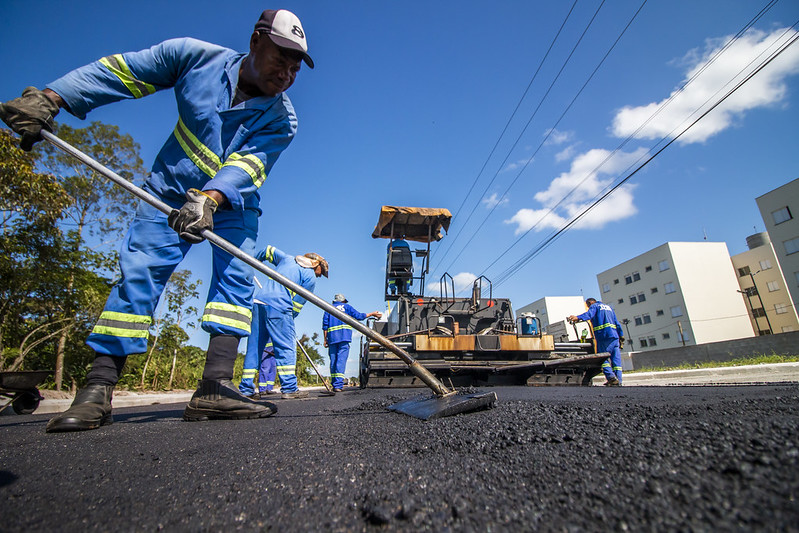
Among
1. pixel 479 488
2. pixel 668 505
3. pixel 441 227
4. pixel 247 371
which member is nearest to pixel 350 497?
pixel 479 488

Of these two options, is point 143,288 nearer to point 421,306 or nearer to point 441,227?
point 421,306

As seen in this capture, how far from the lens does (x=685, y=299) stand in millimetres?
34031

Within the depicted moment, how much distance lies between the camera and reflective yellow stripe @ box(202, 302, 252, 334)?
2.33 meters

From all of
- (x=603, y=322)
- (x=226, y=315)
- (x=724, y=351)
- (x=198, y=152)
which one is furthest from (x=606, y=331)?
(x=724, y=351)

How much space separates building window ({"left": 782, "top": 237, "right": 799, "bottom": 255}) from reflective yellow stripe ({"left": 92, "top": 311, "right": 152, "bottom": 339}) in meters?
37.5

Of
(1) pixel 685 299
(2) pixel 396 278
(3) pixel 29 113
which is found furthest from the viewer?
(1) pixel 685 299

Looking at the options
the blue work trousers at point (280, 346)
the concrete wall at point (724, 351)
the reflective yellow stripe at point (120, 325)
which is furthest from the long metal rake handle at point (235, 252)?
the concrete wall at point (724, 351)

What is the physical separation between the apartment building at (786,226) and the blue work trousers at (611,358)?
1200 inches

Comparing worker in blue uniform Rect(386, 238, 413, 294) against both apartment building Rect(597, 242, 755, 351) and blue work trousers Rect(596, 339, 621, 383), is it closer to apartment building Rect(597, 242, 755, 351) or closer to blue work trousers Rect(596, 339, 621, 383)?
blue work trousers Rect(596, 339, 621, 383)

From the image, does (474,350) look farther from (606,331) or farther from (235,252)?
(235,252)

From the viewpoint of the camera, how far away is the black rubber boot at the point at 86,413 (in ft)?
5.93

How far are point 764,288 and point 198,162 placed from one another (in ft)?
158

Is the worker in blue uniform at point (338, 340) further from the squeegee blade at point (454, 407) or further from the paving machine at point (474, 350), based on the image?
the squeegee blade at point (454, 407)

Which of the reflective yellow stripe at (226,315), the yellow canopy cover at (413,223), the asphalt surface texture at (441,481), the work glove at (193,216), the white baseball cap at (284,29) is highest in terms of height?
the yellow canopy cover at (413,223)
